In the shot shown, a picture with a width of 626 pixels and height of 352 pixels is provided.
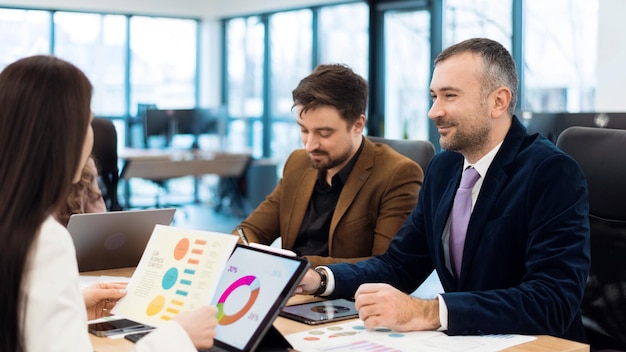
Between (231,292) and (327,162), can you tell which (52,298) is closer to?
(231,292)

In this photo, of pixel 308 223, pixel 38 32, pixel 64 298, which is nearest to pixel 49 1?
pixel 38 32

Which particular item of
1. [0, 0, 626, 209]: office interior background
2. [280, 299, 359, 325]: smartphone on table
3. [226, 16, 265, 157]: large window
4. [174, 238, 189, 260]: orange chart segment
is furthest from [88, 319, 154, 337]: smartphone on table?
[226, 16, 265, 157]: large window

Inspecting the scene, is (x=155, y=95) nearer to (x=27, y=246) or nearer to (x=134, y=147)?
(x=134, y=147)

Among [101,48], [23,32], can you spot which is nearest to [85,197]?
[23,32]

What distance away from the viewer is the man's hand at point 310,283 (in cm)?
207

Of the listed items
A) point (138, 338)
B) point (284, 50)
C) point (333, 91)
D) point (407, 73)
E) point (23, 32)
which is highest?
point (23, 32)

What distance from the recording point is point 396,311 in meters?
1.76

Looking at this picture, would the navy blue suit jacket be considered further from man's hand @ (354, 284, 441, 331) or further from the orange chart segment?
the orange chart segment

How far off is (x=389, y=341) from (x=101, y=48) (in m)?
9.69

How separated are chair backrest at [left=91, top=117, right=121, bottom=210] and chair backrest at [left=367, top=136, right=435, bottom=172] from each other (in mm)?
1287

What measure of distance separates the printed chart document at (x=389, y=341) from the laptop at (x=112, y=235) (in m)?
0.86

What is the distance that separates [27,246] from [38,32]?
971 centimetres

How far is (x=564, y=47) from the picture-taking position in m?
6.61

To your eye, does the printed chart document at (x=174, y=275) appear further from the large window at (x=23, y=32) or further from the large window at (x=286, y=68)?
the large window at (x=23, y=32)
